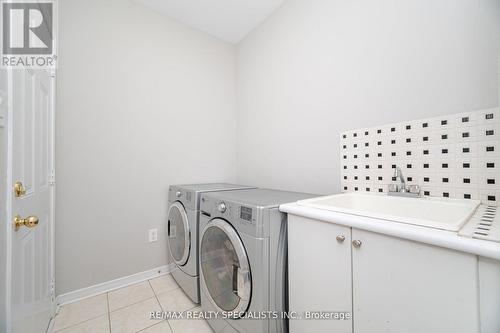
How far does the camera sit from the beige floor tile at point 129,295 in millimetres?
1598

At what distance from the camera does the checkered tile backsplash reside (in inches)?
37.2

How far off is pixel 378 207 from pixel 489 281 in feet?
2.39

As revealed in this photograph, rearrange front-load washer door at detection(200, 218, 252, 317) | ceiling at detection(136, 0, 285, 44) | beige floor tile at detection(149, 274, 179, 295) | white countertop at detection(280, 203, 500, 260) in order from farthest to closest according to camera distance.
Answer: ceiling at detection(136, 0, 285, 44) < beige floor tile at detection(149, 274, 179, 295) < front-load washer door at detection(200, 218, 252, 317) < white countertop at detection(280, 203, 500, 260)

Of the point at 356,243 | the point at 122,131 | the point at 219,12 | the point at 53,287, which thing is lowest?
the point at 53,287

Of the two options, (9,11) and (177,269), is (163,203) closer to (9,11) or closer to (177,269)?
(177,269)

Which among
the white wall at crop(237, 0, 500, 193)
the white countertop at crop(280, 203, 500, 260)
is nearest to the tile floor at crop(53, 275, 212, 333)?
the white countertop at crop(280, 203, 500, 260)

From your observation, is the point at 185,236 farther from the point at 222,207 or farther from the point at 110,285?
the point at 110,285

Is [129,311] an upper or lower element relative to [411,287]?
lower

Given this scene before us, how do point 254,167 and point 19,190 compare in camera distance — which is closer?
point 19,190

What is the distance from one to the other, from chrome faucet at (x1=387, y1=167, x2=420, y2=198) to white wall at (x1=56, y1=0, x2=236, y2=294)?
1.81m

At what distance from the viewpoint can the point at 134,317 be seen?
57.0 inches

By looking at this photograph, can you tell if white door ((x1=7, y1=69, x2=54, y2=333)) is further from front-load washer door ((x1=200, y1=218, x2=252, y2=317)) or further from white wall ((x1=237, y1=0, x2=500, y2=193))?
white wall ((x1=237, y1=0, x2=500, y2=193))

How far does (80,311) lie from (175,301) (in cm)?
69

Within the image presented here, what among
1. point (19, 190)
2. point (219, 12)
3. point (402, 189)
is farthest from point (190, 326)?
point (219, 12)
